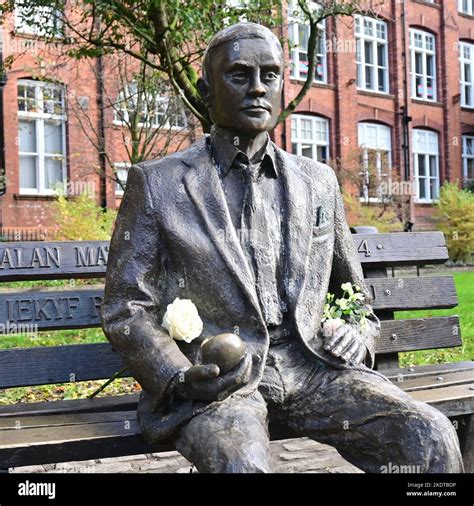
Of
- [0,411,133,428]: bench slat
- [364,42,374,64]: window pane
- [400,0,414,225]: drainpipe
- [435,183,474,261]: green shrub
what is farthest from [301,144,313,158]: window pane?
[0,411,133,428]: bench slat

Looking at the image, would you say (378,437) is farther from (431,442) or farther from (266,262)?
(266,262)

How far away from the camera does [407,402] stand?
2715 mm

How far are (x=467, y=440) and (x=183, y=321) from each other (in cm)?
184

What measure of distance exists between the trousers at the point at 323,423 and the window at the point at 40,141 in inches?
643

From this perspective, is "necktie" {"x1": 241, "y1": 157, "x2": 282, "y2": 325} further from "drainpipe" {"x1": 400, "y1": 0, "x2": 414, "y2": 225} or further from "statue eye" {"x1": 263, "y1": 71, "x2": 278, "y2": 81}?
"drainpipe" {"x1": 400, "y1": 0, "x2": 414, "y2": 225}

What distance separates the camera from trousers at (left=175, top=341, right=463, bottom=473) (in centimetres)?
249

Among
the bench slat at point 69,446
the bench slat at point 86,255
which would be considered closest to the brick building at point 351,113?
the bench slat at point 86,255

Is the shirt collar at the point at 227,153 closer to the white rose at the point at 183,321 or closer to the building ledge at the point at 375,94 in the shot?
the white rose at the point at 183,321

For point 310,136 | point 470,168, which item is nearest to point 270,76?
point 310,136

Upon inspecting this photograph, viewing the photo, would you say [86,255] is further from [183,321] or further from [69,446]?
[183,321]

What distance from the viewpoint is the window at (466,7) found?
28.9 metres

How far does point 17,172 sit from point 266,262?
16563mm

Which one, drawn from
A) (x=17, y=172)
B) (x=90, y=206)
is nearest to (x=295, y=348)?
(x=90, y=206)

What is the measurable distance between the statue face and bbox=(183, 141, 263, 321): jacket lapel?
0.74ft
